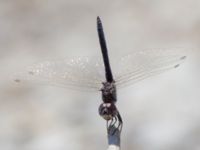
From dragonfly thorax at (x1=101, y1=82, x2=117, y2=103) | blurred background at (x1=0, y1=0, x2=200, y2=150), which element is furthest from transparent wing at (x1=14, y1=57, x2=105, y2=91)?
blurred background at (x1=0, y1=0, x2=200, y2=150)

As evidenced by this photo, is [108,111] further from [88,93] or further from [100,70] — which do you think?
[88,93]

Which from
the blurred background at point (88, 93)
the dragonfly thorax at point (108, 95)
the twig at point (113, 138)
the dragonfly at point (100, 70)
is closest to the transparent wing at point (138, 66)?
the dragonfly at point (100, 70)

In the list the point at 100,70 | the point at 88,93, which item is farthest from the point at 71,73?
the point at 88,93

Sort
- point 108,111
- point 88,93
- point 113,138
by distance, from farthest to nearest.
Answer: point 88,93, point 108,111, point 113,138

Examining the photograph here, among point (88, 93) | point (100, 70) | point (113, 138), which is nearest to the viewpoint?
point (113, 138)

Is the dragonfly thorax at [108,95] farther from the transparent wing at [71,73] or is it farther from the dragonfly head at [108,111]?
the transparent wing at [71,73]
